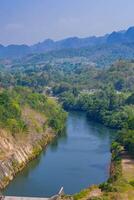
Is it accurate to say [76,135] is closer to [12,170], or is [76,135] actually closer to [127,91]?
[12,170]

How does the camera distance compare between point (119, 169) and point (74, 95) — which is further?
point (74, 95)

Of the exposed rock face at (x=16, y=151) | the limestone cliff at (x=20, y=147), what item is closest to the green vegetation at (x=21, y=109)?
the limestone cliff at (x=20, y=147)

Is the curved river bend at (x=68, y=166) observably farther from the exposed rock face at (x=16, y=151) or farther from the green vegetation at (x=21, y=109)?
the green vegetation at (x=21, y=109)

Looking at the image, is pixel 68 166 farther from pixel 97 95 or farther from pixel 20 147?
pixel 97 95

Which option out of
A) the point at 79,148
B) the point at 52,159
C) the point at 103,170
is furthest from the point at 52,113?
the point at 103,170

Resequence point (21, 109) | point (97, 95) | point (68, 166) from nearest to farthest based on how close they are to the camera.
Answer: point (68, 166), point (21, 109), point (97, 95)

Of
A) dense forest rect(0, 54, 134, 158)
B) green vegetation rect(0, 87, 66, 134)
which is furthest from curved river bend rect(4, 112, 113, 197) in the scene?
dense forest rect(0, 54, 134, 158)

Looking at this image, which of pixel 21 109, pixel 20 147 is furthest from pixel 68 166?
pixel 21 109

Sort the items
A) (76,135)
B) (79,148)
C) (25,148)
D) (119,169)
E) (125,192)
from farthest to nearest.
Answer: (76,135)
(79,148)
(25,148)
(119,169)
(125,192)
